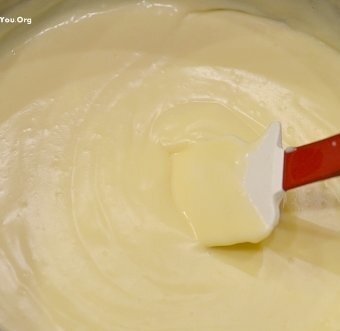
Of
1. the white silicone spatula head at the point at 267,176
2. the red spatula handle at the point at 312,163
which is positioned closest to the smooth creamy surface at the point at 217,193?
the white silicone spatula head at the point at 267,176

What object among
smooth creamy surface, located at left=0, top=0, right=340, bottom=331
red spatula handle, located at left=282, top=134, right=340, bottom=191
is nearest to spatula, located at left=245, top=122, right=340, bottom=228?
red spatula handle, located at left=282, top=134, right=340, bottom=191

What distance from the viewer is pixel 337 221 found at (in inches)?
56.7

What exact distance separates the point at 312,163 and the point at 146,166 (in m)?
0.42

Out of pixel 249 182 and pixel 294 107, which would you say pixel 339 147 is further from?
pixel 294 107

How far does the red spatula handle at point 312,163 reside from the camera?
1139mm

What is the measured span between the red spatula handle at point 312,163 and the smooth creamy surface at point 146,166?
23 centimetres

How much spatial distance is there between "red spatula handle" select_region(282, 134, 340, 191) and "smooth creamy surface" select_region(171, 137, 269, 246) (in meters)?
0.12

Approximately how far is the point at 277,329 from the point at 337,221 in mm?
298

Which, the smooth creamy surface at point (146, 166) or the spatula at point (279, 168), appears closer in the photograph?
the spatula at point (279, 168)

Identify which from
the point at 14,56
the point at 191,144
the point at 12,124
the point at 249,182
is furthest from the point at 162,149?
the point at 14,56

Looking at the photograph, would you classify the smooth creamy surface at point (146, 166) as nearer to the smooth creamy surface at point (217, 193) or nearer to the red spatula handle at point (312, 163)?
the smooth creamy surface at point (217, 193)

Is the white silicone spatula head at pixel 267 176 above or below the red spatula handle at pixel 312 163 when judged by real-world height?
below

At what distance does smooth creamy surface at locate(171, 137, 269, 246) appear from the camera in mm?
1304

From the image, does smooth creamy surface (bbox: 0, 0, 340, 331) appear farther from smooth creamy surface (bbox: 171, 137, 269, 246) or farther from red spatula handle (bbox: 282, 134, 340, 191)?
red spatula handle (bbox: 282, 134, 340, 191)
